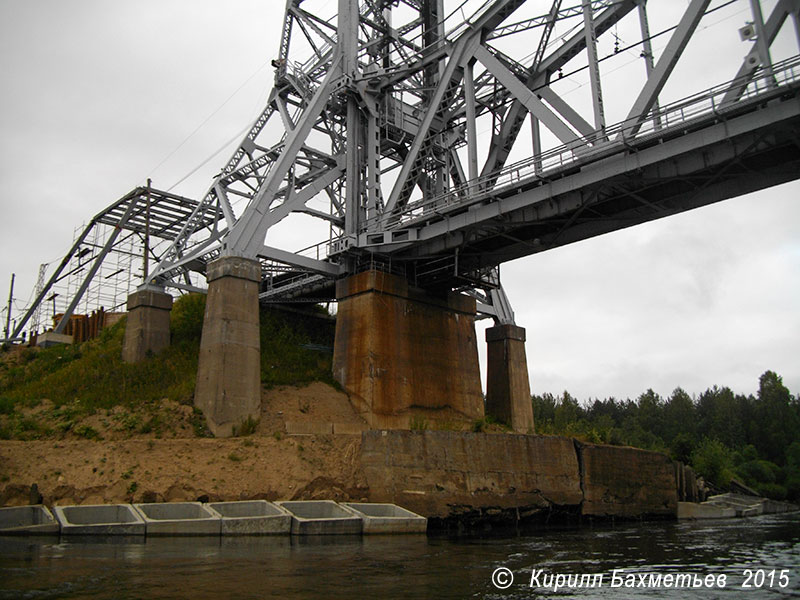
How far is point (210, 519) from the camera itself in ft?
63.3

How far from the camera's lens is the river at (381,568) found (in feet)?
37.5

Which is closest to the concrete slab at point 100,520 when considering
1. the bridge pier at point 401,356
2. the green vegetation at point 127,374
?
the green vegetation at point 127,374

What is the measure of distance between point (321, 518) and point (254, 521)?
8.74 ft

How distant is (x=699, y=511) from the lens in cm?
4119

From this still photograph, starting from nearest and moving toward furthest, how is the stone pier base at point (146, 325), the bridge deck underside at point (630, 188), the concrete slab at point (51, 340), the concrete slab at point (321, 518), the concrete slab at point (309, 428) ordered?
the concrete slab at point (321, 518)
the bridge deck underside at point (630, 188)
the concrete slab at point (309, 428)
the stone pier base at point (146, 325)
the concrete slab at point (51, 340)

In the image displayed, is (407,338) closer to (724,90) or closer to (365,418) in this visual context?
(365,418)

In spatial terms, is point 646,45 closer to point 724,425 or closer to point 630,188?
point 630,188

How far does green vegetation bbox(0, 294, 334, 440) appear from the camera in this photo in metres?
27.1

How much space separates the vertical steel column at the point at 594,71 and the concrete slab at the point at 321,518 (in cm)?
1573

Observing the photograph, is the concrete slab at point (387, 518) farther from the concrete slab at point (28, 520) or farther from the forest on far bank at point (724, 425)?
the forest on far bank at point (724, 425)

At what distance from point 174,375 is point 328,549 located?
1624 cm

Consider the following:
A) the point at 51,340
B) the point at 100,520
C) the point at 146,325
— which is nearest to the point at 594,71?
the point at 100,520

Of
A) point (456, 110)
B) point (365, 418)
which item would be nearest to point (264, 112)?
point (456, 110)

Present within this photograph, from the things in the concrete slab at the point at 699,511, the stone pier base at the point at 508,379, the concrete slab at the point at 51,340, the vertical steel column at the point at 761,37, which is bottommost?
the concrete slab at the point at 699,511
